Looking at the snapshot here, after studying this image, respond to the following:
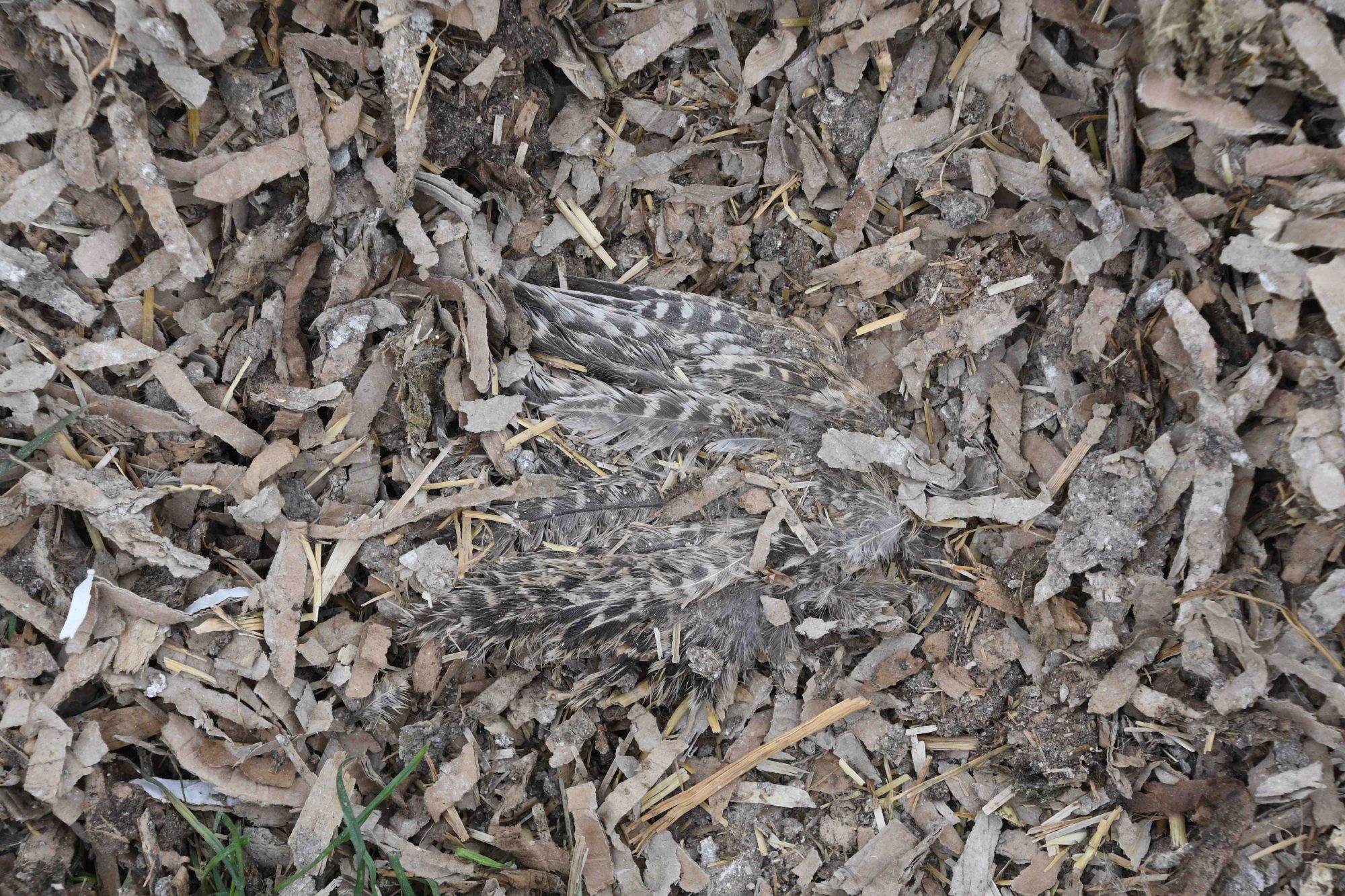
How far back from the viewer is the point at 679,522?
5.95ft

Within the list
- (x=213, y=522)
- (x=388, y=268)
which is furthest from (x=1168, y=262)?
(x=213, y=522)

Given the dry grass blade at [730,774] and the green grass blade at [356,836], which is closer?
the green grass blade at [356,836]

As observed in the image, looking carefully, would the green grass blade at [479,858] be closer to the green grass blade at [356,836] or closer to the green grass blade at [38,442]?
the green grass blade at [356,836]

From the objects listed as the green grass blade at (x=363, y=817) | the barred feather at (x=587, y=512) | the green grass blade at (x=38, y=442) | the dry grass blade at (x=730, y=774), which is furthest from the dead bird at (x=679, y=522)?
the green grass blade at (x=38, y=442)

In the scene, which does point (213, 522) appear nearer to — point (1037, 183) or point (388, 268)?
point (388, 268)

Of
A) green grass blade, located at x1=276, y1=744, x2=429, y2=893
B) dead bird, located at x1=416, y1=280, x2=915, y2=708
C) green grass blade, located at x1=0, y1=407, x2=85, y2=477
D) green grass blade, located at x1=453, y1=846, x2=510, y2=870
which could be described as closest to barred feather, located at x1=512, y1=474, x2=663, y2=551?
dead bird, located at x1=416, y1=280, x2=915, y2=708

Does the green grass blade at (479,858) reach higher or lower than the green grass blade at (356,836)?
lower

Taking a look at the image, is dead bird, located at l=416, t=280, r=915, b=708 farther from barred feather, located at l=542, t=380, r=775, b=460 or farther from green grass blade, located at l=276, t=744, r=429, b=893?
green grass blade, located at l=276, t=744, r=429, b=893

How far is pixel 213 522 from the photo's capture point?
1773 millimetres

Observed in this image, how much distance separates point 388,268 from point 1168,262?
165cm

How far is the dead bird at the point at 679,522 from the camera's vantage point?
1757 mm

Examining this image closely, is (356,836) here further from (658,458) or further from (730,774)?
(658,458)

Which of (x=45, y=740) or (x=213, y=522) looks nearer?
(x=45, y=740)

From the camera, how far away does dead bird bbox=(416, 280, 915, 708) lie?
1757 millimetres
